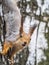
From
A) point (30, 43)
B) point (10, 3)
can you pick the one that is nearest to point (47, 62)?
point (30, 43)

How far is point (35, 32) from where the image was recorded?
314 cm

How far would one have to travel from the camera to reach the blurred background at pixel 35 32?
312cm

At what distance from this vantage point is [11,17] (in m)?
3.10

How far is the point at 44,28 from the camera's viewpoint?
3.14 m

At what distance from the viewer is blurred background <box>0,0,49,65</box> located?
3.12m

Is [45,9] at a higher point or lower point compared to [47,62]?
higher

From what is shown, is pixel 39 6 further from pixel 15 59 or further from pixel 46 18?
pixel 15 59

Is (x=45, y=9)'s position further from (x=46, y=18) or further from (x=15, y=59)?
(x=15, y=59)

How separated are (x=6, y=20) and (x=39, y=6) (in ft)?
0.54

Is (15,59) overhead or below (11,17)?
below

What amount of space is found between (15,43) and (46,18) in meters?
0.18

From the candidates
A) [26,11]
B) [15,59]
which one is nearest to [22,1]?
[26,11]

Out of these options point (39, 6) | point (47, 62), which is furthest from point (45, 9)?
point (47, 62)

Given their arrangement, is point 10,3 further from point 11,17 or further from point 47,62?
point 47,62
